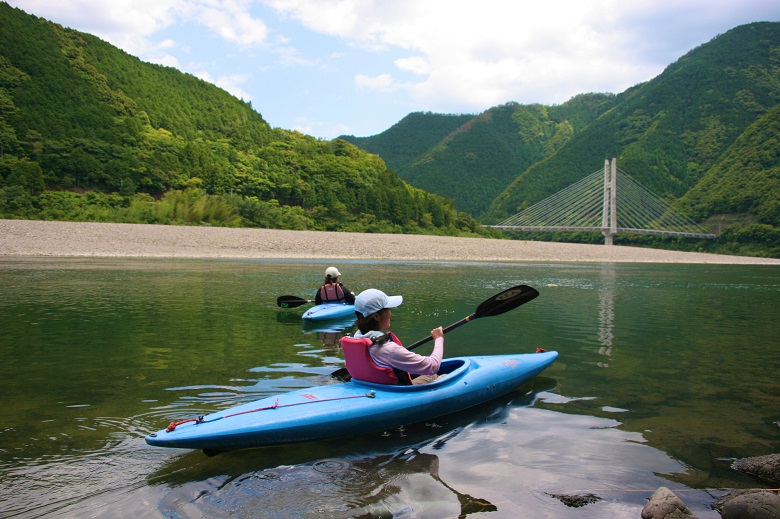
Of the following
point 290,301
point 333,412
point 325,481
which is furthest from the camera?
point 290,301

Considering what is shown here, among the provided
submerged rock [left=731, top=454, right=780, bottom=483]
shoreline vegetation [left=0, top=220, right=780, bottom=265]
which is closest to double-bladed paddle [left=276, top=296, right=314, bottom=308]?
submerged rock [left=731, top=454, right=780, bottom=483]

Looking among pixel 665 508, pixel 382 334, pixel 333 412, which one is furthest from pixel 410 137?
pixel 665 508

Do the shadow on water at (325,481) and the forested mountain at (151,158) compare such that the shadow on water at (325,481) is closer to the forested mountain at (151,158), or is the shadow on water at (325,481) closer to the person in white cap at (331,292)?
the person in white cap at (331,292)

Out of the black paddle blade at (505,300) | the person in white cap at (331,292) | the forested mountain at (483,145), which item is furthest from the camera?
the forested mountain at (483,145)

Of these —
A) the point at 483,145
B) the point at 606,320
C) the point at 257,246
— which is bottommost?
the point at 606,320

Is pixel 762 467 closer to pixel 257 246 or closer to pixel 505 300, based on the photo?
pixel 505 300

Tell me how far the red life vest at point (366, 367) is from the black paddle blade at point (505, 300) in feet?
7.61

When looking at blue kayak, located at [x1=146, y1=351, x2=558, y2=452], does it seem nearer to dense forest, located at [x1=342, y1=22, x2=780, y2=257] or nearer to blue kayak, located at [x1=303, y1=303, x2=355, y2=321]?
blue kayak, located at [x1=303, y1=303, x2=355, y2=321]

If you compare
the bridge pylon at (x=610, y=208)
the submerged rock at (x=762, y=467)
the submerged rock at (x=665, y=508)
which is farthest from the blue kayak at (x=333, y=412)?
the bridge pylon at (x=610, y=208)

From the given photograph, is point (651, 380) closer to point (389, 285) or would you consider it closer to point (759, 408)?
point (759, 408)

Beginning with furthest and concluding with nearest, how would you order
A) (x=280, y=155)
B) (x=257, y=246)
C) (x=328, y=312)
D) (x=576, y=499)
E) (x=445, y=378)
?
1. (x=280, y=155)
2. (x=257, y=246)
3. (x=328, y=312)
4. (x=445, y=378)
5. (x=576, y=499)

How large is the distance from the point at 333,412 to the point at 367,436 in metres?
0.54

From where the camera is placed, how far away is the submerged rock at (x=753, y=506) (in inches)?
118

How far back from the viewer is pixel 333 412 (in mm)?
4242
